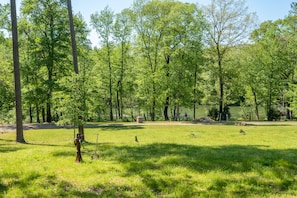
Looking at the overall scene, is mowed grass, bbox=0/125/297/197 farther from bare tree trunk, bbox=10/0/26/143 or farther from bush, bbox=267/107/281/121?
bush, bbox=267/107/281/121

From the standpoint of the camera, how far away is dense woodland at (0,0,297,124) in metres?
28.8

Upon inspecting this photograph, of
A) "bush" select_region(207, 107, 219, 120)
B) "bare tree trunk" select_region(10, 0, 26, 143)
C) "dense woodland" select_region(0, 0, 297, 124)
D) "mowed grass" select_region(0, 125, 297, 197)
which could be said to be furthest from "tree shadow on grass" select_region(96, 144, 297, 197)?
"bush" select_region(207, 107, 219, 120)

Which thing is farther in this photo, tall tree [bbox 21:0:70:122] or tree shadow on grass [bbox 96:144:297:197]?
tall tree [bbox 21:0:70:122]

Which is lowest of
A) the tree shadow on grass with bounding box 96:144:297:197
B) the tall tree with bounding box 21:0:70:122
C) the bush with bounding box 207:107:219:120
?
the tree shadow on grass with bounding box 96:144:297:197

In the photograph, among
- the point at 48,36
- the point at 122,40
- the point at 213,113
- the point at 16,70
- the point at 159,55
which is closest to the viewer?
the point at 16,70

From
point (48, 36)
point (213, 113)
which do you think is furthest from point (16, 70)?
point (213, 113)

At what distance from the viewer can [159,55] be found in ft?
119

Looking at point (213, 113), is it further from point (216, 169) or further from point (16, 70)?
point (216, 169)

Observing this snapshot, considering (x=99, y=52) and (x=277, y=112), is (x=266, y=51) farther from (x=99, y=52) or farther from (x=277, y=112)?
(x=99, y=52)

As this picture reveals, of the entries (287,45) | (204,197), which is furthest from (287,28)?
(204,197)

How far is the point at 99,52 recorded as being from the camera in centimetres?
4062

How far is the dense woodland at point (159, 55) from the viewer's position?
1133 inches

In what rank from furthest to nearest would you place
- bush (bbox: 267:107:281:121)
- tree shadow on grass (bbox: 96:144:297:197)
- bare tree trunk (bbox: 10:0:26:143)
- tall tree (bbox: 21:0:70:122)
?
bush (bbox: 267:107:281:121), tall tree (bbox: 21:0:70:122), bare tree trunk (bbox: 10:0:26:143), tree shadow on grass (bbox: 96:144:297:197)

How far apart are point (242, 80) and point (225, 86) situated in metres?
3.10
